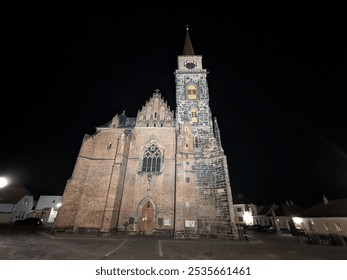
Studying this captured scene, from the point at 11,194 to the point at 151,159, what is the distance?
38.8 metres

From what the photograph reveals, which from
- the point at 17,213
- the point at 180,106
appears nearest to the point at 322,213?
the point at 180,106

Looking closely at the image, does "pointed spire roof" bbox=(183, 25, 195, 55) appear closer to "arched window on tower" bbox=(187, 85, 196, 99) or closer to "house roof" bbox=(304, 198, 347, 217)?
"arched window on tower" bbox=(187, 85, 196, 99)

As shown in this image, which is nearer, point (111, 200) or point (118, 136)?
point (111, 200)

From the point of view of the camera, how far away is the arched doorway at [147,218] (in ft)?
55.3

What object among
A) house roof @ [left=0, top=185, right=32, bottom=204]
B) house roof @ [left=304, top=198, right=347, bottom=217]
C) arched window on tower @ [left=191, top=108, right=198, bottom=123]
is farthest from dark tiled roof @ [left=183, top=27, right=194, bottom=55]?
house roof @ [left=0, top=185, right=32, bottom=204]

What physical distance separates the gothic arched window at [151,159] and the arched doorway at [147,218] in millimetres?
3959

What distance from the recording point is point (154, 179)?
62.0ft

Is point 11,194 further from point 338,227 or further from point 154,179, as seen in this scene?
point 338,227

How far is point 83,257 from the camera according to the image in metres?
7.24

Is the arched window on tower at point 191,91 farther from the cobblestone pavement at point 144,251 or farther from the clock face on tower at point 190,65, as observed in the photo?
the cobblestone pavement at point 144,251

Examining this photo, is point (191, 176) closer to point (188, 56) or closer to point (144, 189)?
point (144, 189)

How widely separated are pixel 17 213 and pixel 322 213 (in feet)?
193

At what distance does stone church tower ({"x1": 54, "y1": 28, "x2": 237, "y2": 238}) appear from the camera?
16.0m

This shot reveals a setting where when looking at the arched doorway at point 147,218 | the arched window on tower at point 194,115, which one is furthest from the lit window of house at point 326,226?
the arched doorway at point 147,218
